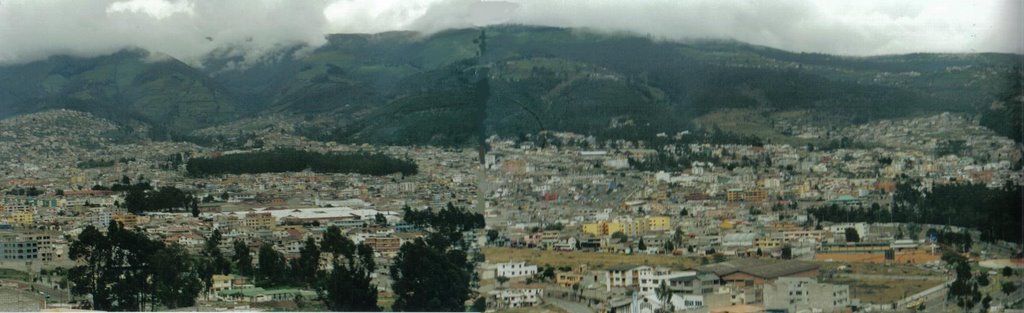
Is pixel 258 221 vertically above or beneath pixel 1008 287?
above

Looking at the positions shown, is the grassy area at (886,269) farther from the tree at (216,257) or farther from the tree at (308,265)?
the tree at (216,257)

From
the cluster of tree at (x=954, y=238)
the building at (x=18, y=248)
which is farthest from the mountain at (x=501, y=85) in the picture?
the building at (x=18, y=248)

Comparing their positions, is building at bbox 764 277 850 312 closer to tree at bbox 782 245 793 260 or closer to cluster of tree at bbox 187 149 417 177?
tree at bbox 782 245 793 260

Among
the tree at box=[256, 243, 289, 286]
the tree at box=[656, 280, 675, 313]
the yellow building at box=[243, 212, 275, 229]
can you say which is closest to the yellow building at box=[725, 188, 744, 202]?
the tree at box=[656, 280, 675, 313]

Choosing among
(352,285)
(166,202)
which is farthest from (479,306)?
(166,202)

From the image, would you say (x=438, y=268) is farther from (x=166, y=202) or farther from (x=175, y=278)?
(x=166, y=202)

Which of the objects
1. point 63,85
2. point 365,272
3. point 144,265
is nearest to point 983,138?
point 365,272
